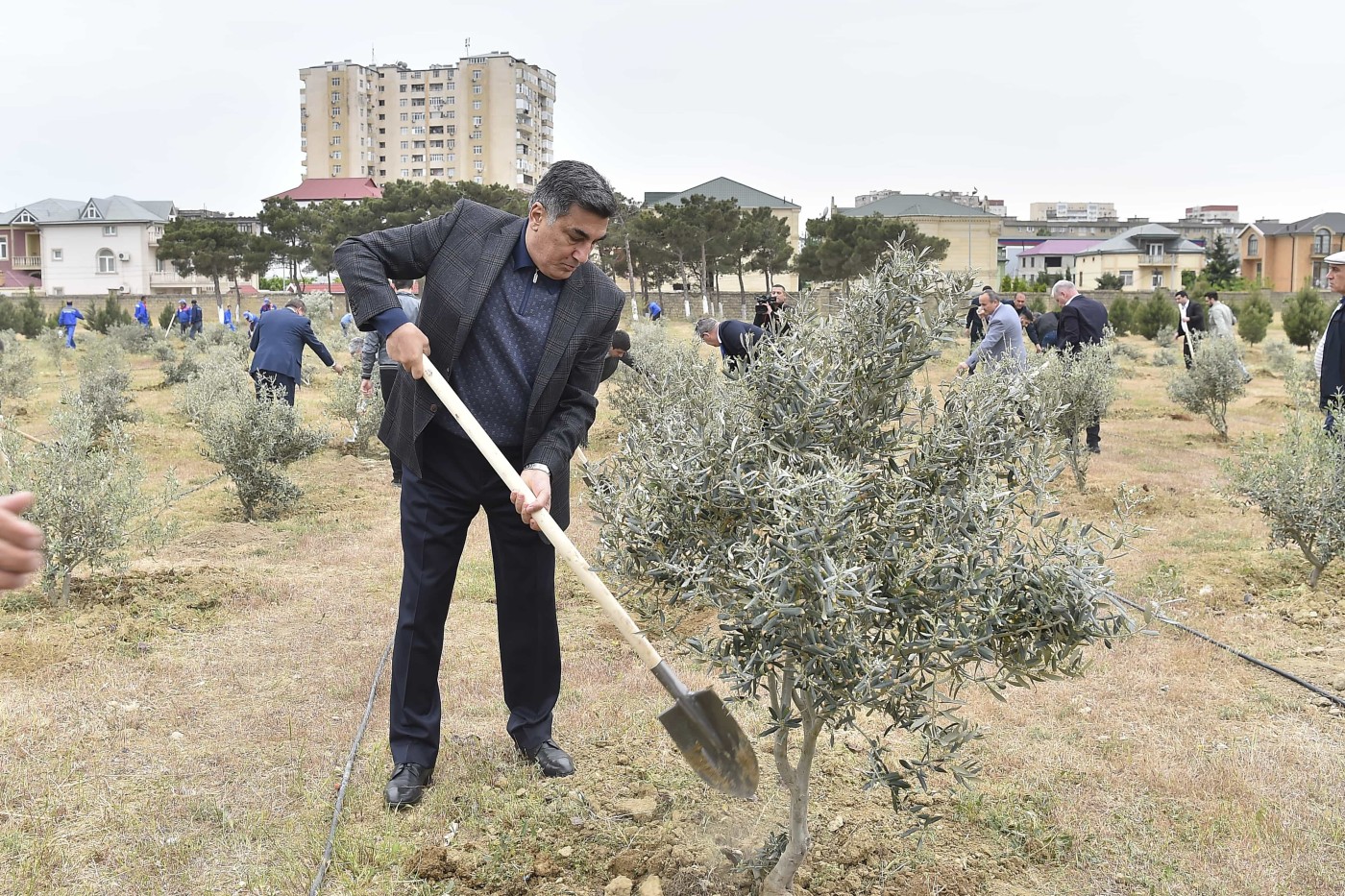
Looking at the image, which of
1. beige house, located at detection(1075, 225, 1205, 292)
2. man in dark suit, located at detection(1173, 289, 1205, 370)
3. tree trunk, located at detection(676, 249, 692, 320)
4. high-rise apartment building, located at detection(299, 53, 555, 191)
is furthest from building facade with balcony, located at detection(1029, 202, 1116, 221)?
man in dark suit, located at detection(1173, 289, 1205, 370)

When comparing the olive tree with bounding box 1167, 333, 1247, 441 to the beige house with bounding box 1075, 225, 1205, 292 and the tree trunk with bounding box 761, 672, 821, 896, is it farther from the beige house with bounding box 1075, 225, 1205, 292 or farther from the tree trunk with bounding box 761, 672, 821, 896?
the beige house with bounding box 1075, 225, 1205, 292

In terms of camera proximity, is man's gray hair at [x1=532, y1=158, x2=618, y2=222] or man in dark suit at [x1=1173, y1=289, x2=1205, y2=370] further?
man in dark suit at [x1=1173, y1=289, x2=1205, y2=370]

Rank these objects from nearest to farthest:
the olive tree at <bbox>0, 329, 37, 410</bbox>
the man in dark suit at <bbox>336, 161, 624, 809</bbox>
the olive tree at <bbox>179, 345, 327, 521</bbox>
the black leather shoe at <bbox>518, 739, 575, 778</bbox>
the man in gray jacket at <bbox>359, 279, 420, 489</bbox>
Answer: the man in dark suit at <bbox>336, 161, 624, 809</bbox>, the black leather shoe at <bbox>518, 739, 575, 778</bbox>, the olive tree at <bbox>179, 345, 327, 521</bbox>, the man in gray jacket at <bbox>359, 279, 420, 489</bbox>, the olive tree at <bbox>0, 329, 37, 410</bbox>

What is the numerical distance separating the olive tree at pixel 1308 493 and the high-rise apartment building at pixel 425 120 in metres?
106

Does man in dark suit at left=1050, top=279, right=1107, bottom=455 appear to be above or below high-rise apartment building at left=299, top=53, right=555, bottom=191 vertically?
below

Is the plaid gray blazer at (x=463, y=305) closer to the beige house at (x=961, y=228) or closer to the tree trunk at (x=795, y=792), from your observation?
the tree trunk at (x=795, y=792)

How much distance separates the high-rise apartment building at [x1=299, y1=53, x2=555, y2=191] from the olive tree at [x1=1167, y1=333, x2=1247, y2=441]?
9972 centimetres

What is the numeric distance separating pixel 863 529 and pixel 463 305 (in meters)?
1.45

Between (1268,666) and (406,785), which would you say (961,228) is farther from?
(406,785)

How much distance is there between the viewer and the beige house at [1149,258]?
91750mm

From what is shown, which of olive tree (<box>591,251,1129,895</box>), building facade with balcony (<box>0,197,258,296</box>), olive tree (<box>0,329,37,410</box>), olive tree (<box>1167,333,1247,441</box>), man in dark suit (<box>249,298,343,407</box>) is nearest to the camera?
olive tree (<box>591,251,1129,895</box>)

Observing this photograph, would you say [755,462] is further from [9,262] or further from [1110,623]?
[9,262]

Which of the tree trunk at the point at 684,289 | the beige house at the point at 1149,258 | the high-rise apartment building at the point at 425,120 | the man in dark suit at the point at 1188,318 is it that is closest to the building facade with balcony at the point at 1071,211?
the beige house at the point at 1149,258

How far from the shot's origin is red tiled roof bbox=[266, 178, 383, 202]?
3711 inches
